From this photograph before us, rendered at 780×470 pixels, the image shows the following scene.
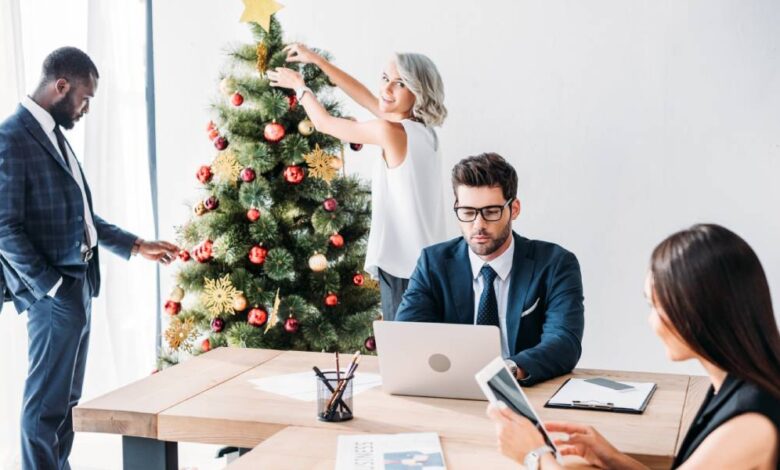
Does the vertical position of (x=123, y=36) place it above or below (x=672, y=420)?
above

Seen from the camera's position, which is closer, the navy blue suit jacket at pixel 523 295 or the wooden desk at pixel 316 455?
the wooden desk at pixel 316 455

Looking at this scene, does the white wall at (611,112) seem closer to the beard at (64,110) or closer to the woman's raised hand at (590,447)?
the beard at (64,110)

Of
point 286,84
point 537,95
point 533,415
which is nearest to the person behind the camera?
point 533,415

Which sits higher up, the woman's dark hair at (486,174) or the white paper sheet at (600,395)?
the woman's dark hair at (486,174)

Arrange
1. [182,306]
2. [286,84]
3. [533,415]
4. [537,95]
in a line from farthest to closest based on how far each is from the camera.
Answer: [537,95] → [182,306] → [286,84] → [533,415]

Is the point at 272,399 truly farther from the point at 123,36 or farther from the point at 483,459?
the point at 123,36

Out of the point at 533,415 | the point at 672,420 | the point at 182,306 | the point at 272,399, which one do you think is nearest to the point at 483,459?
the point at 533,415

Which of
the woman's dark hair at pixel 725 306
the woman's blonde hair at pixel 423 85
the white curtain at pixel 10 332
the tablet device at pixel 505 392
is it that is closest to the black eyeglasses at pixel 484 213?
the woman's blonde hair at pixel 423 85

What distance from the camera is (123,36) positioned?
4148 millimetres

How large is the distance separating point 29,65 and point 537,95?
222 cm

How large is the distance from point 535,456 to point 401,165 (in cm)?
177

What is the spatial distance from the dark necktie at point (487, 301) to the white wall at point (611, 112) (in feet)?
5.21

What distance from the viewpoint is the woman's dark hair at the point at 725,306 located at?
1.29 metres

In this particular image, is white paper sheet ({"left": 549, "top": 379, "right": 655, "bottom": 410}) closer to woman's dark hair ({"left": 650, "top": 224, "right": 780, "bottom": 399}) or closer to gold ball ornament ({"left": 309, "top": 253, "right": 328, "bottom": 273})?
woman's dark hair ({"left": 650, "top": 224, "right": 780, "bottom": 399})
